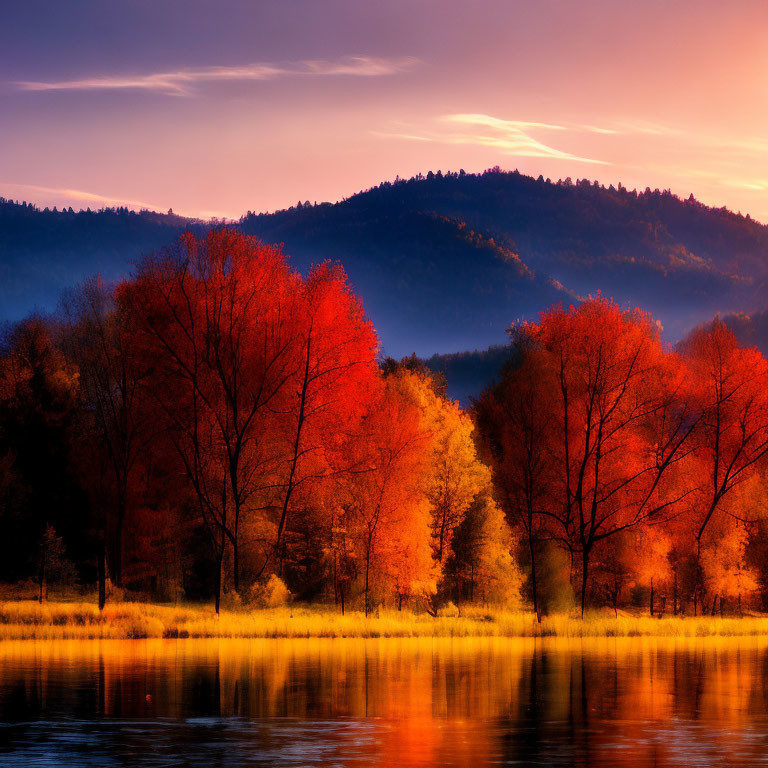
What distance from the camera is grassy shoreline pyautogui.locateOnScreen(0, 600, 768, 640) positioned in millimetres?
43000

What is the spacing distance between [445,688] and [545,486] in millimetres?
34831

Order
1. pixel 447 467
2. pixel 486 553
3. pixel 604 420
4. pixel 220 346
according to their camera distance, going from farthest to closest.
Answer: pixel 486 553
pixel 447 467
pixel 604 420
pixel 220 346

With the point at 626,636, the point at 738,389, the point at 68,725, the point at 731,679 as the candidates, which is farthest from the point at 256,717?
the point at 738,389

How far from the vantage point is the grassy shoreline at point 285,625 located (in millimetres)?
43000

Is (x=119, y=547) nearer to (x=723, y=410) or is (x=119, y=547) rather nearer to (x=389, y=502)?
(x=389, y=502)

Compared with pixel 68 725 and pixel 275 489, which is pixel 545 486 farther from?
pixel 68 725

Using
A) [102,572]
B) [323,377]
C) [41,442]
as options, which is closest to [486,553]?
[323,377]

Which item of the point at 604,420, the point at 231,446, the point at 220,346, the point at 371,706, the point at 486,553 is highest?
the point at 220,346

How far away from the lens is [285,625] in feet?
149

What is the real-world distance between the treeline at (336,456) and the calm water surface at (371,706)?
1468cm

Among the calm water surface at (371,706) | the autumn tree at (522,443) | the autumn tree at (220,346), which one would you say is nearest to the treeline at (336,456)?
the autumn tree at (220,346)

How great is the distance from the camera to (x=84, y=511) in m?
60.5

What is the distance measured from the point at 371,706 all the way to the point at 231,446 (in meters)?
29.4

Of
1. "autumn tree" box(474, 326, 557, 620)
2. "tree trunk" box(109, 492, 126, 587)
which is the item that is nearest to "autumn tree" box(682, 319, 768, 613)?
"autumn tree" box(474, 326, 557, 620)
